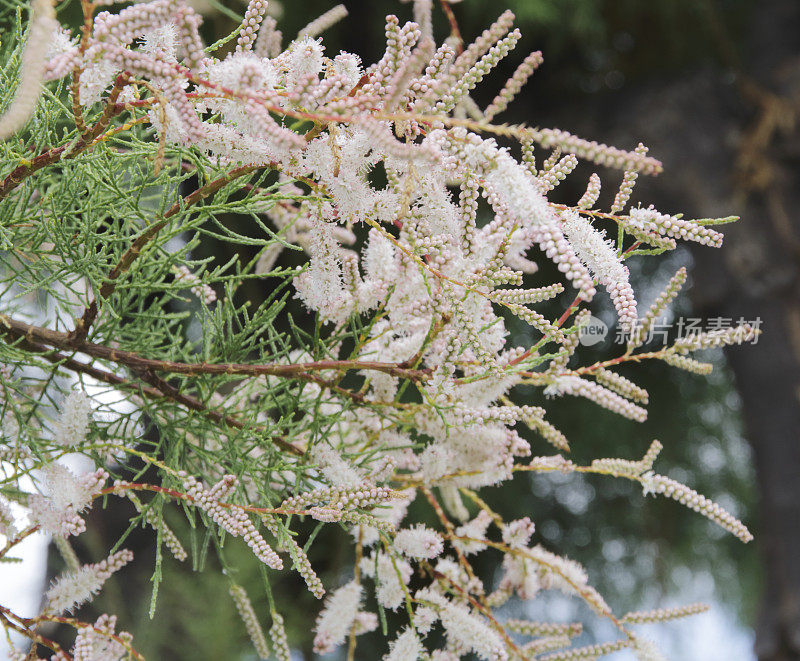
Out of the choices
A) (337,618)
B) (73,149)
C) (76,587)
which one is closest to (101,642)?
(76,587)

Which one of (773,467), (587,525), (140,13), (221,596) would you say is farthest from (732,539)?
(140,13)

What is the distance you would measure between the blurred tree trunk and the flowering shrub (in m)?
1.11

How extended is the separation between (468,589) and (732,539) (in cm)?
163

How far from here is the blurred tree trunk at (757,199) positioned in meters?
1.47

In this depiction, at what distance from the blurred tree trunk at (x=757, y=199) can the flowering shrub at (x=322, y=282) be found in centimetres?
111

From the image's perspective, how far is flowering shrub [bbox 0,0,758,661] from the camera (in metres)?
0.29

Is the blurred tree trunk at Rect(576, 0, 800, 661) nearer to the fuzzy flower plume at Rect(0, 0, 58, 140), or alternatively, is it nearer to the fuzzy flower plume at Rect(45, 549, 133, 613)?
the fuzzy flower plume at Rect(45, 549, 133, 613)

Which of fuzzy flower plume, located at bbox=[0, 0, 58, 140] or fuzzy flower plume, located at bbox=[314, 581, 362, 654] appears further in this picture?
fuzzy flower plume, located at bbox=[314, 581, 362, 654]

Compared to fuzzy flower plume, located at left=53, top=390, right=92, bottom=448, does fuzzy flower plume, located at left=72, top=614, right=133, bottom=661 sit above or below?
below

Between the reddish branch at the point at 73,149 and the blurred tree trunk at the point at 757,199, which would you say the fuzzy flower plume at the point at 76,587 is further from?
the blurred tree trunk at the point at 757,199

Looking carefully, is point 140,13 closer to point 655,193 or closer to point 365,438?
point 365,438

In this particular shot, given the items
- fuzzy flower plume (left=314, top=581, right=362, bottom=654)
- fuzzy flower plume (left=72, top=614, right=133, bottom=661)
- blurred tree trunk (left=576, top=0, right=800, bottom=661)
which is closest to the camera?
fuzzy flower plume (left=72, top=614, right=133, bottom=661)

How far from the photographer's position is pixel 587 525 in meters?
1.87

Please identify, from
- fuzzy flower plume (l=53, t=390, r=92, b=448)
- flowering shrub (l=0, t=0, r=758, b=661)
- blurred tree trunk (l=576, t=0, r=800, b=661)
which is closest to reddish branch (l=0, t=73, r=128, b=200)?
flowering shrub (l=0, t=0, r=758, b=661)
